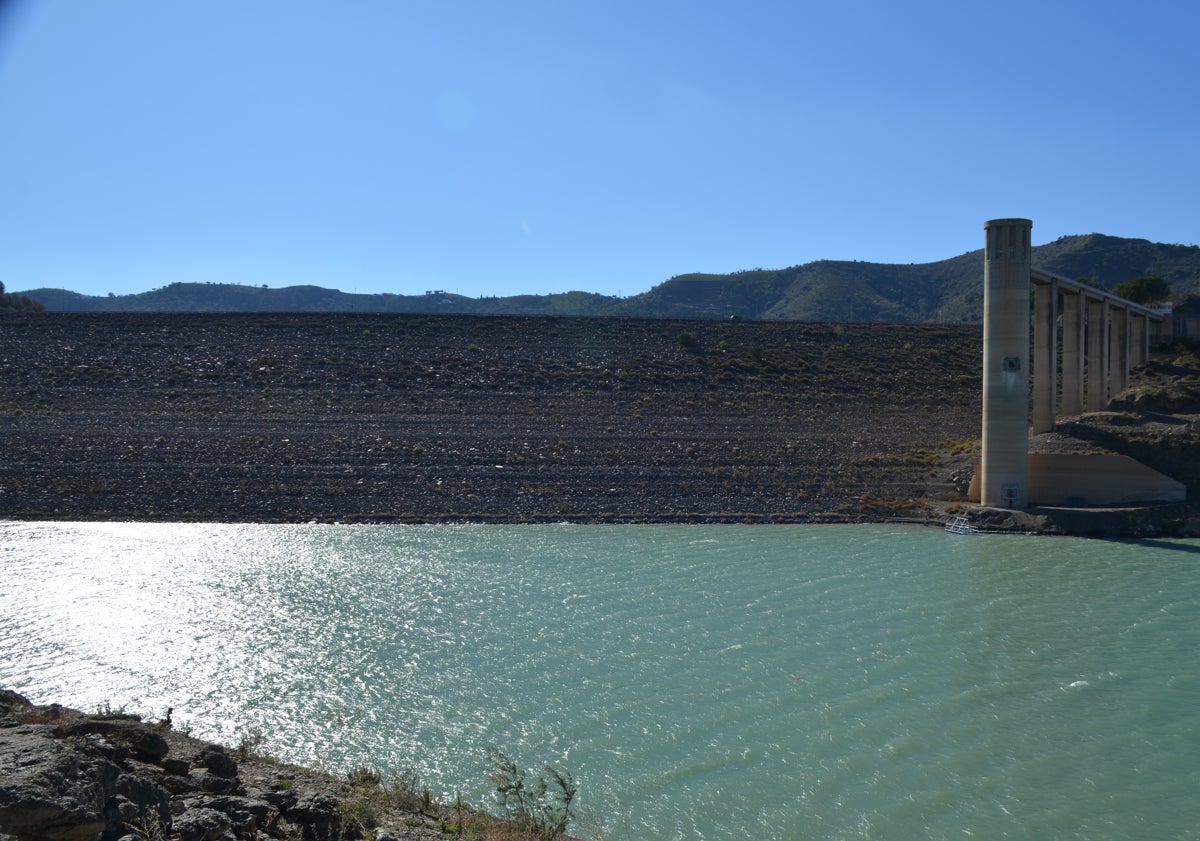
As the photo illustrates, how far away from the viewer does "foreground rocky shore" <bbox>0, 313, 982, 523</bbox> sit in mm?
29000

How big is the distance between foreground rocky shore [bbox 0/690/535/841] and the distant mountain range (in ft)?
228

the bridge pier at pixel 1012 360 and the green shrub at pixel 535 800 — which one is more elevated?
the bridge pier at pixel 1012 360

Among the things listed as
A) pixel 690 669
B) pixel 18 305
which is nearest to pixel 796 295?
pixel 18 305

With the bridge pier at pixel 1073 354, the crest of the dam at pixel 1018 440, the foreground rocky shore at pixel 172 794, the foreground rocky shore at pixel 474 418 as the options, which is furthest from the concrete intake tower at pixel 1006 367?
the foreground rocky shore at pixel 172 794

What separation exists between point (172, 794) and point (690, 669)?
7.75m

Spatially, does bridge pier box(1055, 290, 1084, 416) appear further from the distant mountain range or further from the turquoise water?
the distant mountain range

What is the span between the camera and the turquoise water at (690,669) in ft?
31.6

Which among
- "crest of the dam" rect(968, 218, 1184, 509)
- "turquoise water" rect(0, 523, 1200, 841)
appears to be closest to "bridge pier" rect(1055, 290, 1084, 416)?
"crest of the dam" rect(968, 218, 1184, 509)

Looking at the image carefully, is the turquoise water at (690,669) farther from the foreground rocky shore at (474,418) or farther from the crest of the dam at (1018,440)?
the foreground rocky shore at (474,418)

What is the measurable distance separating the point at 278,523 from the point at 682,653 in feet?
53.8

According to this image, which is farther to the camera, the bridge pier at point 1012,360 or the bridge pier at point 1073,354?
the bridge pier at point 1073,354

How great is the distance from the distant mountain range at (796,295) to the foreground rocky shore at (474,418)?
34.9 meters

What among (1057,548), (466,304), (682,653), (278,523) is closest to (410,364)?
(278,523)

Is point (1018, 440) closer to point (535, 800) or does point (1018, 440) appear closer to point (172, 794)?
point (535, 800)
